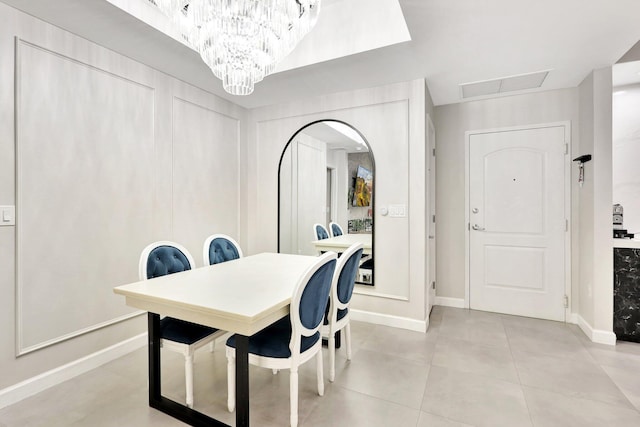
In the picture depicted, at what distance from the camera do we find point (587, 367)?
231cm

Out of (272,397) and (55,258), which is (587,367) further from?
(55,258)

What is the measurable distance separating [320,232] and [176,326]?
195cm

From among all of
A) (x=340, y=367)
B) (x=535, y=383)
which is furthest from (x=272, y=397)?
(x=535, y=383)

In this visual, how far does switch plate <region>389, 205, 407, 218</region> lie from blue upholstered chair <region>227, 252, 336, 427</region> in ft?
5.21

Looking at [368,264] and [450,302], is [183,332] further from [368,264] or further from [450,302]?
[450,302]

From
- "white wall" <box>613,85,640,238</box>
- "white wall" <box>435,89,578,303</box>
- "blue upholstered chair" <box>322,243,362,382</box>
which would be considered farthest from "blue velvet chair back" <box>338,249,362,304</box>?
"white wall" <box>613,85,640,238</box>

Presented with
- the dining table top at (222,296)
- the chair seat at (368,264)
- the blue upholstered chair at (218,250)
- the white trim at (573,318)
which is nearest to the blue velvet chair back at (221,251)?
the blue upholstered chair at (218,250)

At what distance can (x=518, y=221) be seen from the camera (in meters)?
3.46

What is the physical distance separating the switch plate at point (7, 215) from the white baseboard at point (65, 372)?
1044mm

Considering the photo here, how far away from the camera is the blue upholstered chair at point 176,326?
1.82 m

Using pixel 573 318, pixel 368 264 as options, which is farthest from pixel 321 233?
pixel 573 318

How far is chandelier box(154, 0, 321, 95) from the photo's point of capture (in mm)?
1599

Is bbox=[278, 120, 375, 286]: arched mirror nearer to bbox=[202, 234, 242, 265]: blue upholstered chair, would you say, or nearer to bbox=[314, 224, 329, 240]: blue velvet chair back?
bbox=[314, 224, 329, 240]: blue velvet chair back

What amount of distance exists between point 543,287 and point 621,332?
703mm
